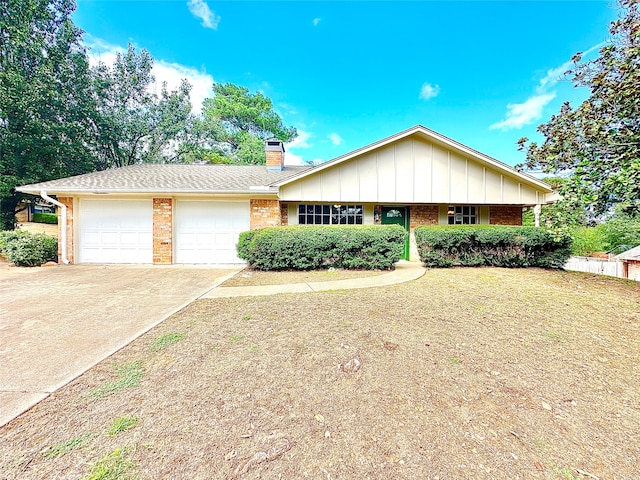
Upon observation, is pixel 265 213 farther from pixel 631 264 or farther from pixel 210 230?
pixel 631 264

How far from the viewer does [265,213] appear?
31.8 feet

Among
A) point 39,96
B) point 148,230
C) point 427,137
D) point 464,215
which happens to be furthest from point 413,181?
point 39,96

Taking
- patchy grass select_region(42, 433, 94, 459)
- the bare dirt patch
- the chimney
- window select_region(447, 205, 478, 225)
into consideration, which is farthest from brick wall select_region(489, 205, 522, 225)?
patchy grass select_region(42, 433, 94, 459)

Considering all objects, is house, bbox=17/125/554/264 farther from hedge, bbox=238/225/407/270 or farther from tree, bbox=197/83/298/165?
tree, bbox=197/83/298/165

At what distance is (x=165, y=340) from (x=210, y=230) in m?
7.04

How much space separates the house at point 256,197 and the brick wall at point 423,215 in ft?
0.36

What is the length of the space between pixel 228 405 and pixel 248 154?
22474mm

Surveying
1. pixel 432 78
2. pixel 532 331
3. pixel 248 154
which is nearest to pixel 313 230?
pixel 532 331

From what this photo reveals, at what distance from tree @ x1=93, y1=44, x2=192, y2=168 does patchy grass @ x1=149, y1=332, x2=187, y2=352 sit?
18.4m

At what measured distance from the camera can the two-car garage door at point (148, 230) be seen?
9602 millimetres

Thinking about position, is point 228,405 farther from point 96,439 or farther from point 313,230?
point 313,230

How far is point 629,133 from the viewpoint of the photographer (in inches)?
220

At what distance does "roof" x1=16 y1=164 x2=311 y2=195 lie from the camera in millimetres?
8867

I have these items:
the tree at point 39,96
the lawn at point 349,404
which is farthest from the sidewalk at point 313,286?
the tree at point 39,96
